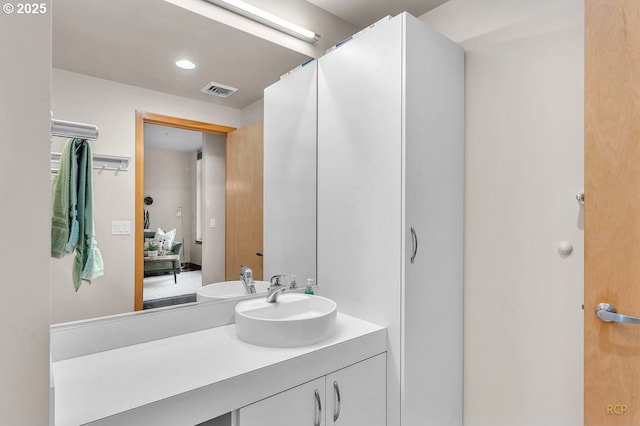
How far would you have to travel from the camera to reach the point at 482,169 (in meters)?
1.71

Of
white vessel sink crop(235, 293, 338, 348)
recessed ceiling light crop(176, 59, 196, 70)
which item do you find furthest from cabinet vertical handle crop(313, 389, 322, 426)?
recessed ceiling light crop(176, 59, 196, 70)

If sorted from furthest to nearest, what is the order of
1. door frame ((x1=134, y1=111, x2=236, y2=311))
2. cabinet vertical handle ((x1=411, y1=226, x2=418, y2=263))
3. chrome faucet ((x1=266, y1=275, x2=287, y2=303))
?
chrome faucet ((x1=266, y1=275, x2=287, y2=303)) → cabinet vertical handle ((x1=411, y1=226, x2=418, y2=263)) → door frame ((x1=134, y1=111, x2=236, y2=311))

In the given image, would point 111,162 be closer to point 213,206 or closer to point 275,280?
point 213,206

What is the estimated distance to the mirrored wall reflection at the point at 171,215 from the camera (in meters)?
1.41

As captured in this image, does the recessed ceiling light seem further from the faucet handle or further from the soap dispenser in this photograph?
the soap dispenser

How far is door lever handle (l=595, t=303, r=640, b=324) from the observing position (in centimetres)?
104

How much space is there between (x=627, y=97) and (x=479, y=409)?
5.00ft

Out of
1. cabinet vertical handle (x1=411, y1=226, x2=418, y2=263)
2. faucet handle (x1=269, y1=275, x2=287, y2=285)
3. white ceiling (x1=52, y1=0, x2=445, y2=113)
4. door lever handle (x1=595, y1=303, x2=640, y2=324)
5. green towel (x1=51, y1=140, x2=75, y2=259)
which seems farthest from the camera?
faucet handle (x1=269, y1=275, x2=287, y2=285)

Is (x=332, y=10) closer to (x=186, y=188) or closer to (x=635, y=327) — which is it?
(x=186, y=188)

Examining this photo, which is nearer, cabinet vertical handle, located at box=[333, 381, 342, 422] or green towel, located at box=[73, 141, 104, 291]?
green towel, located at box=[73, 141, 104, 291]

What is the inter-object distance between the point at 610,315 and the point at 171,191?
5.51 feet

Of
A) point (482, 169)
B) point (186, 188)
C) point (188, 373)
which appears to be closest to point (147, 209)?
→ point (186, 188)

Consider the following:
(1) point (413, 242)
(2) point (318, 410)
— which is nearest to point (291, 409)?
(2) point (318, 410)

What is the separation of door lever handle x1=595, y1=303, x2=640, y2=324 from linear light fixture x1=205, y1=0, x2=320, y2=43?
1.84 m
